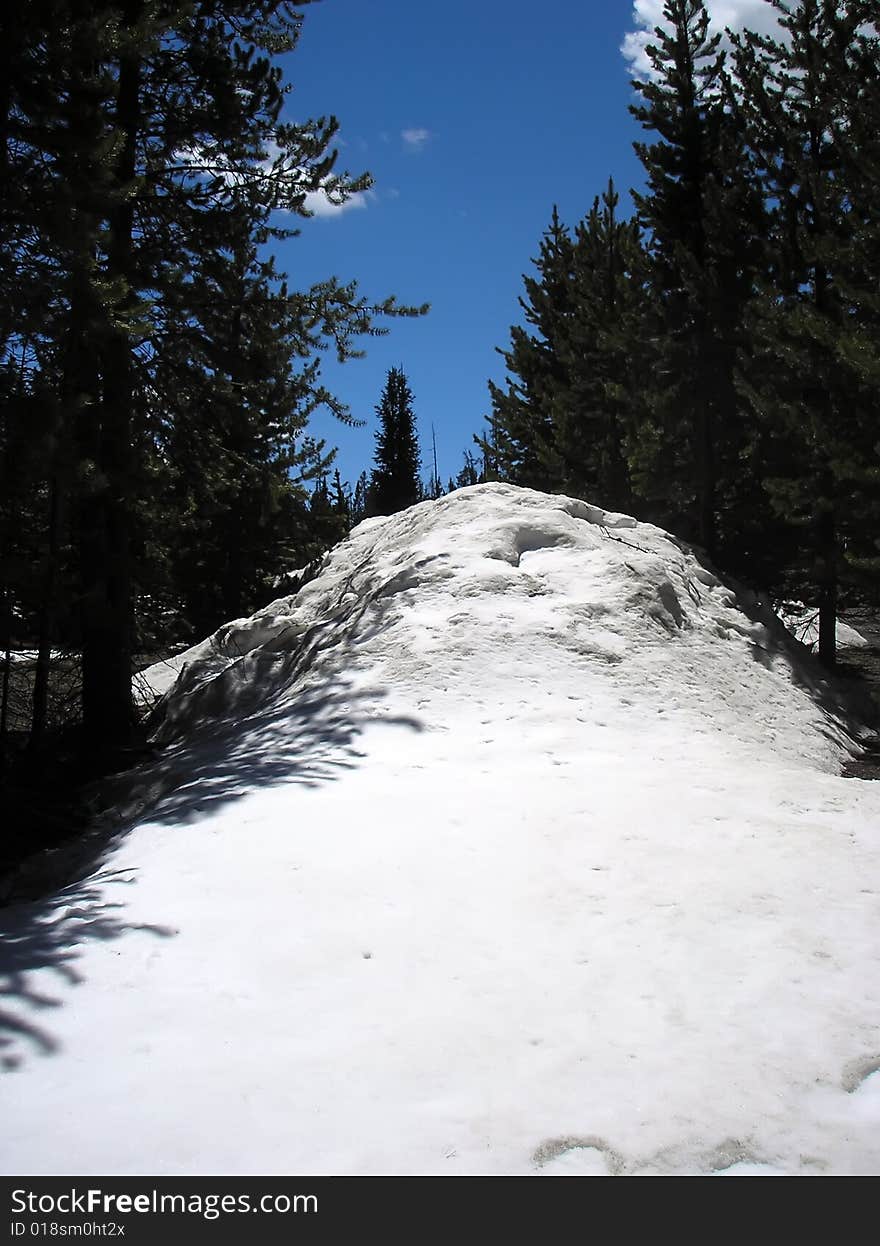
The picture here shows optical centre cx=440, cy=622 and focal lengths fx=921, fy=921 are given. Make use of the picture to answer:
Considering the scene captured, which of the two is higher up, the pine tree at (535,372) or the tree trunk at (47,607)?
the pine tree at (535,372)

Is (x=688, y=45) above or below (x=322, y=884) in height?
above

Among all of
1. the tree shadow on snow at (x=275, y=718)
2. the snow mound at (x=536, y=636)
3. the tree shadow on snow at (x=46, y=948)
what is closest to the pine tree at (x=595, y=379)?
the snow mound at (x=536, y=636)

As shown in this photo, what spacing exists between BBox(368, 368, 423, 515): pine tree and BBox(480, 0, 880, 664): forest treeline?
3286 centimetres

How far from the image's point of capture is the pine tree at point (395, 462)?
5159 centimetres

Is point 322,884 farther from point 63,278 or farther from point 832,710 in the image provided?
point 832,710

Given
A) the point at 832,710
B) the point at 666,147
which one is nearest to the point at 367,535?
the point at 832,710

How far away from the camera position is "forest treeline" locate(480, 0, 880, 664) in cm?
1122

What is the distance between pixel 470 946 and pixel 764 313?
11581 millimetres

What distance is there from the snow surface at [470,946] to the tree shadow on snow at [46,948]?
0.02 meters

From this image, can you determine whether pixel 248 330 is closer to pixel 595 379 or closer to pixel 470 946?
pixel 470 946

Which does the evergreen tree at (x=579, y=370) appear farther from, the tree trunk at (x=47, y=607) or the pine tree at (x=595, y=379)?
the tree trunk at (x=47, y=607)

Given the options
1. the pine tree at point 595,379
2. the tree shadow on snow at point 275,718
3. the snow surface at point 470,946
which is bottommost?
the snow surface at point 470,946
